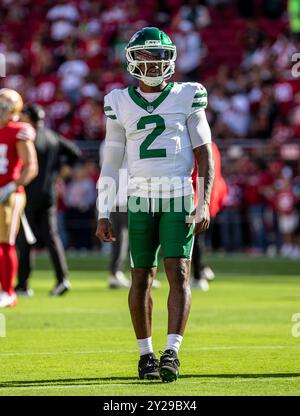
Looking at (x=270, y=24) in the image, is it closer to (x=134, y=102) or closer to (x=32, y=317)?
(x=32, y=317)

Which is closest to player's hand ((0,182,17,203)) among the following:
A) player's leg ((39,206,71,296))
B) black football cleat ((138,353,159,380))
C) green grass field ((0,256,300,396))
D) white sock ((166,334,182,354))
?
green grass field ((0,256,300,396))

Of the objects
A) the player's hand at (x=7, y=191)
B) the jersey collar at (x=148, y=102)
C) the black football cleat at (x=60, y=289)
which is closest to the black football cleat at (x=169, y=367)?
the jersey collar at (x=148, y=102)

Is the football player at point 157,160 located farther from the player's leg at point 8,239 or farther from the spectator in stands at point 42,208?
the spectator in stands at point 42,208

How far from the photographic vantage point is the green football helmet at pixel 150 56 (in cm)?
745

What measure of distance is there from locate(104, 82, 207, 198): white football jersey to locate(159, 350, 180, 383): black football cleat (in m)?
1.01

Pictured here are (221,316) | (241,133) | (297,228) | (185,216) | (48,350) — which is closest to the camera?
(185,216)

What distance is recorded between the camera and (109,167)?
25.4ft

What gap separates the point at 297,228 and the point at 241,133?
2.39m

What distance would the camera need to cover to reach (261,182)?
70.3 ft

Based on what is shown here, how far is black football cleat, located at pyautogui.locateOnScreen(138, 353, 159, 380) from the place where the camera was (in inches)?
287

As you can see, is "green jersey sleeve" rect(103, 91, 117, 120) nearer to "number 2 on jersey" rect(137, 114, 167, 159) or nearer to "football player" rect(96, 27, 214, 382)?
"football player" rect(96, 27, 214, 382)

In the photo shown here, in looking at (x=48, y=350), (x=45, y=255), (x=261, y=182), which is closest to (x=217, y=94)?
(x=261, y=182)

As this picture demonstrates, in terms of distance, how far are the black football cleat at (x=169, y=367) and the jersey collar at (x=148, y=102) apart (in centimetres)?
151

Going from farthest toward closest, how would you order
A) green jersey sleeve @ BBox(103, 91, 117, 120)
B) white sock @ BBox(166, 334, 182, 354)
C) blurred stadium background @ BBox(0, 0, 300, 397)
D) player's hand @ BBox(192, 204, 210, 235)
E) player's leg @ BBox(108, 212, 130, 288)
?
player's leg @ BBox(108, 212, 130, 288), blurred stadium background @ BBox(0, 0, 300, 397), green jersey sleeve @ BBox(103, 91, 117, 120), player's hand @ BBox(192, 204, 210, 235), white sock @ BBox(166, 334, 182, 354)
